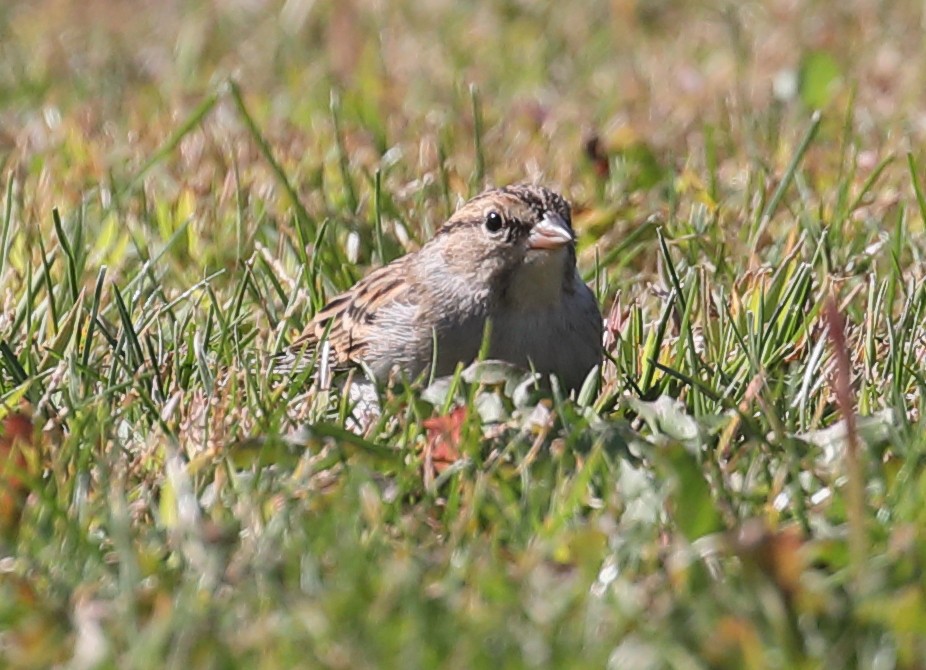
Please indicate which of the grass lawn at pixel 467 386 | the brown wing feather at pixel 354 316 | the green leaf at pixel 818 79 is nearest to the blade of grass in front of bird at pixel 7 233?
the grass lawn at pixel 467 386

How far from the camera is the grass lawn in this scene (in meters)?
2.50

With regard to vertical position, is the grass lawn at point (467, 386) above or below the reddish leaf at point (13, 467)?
below

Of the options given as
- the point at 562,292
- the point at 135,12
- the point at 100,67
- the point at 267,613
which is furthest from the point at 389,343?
the point at 135,12

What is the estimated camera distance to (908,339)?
153 inches

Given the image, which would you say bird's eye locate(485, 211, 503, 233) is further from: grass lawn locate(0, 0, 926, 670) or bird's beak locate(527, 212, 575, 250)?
grass lawn locate(0, 0, 926, 670)

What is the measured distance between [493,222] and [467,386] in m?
0.71

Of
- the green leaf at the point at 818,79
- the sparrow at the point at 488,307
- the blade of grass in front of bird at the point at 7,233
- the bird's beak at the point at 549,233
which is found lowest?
the green leaf at the point at 818,79

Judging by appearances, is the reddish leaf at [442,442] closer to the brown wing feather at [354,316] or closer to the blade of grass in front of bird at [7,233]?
the brown wing feather at [354,316]

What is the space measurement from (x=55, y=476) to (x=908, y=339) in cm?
188

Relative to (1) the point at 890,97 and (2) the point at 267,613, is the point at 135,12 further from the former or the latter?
(2) the point at 267,613

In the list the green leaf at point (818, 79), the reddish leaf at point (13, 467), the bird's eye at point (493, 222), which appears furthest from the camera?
the green leaf at point (818, 79)

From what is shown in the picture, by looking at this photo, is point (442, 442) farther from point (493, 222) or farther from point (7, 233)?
point (7, 233)

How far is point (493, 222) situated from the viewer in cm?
404

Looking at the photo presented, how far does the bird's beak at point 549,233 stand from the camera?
3.91 m
